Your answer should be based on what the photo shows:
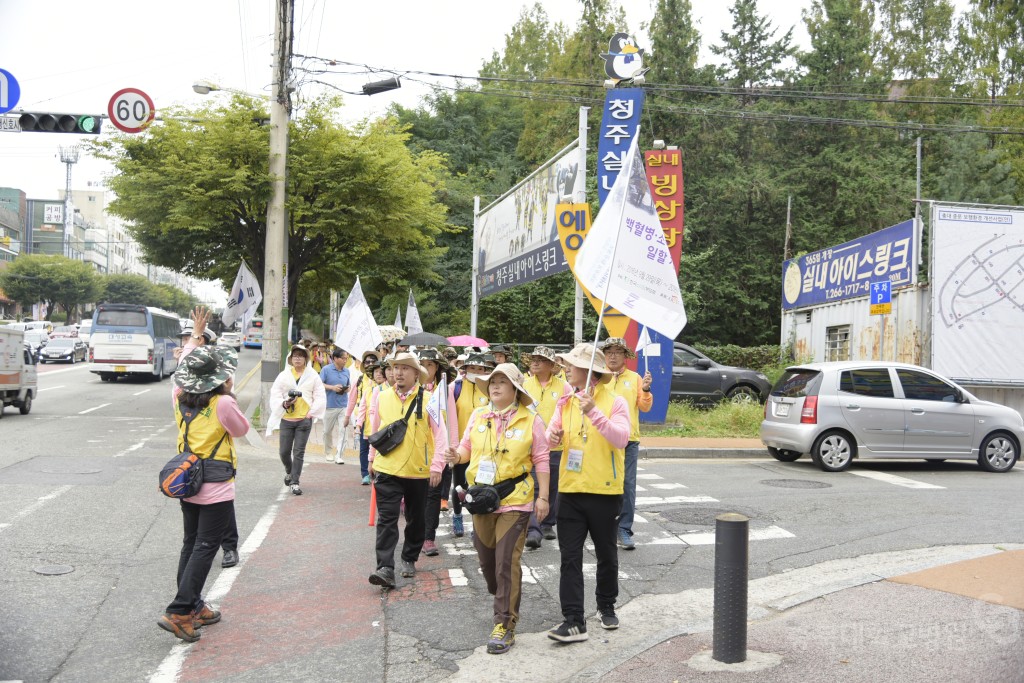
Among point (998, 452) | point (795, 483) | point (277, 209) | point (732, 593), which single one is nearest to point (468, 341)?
point (277, 209)

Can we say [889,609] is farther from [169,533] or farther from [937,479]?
[937,479]

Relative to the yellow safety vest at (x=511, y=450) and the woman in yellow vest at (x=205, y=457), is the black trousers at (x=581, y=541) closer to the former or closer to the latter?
the yellow safety vest at (x=511, y=450)

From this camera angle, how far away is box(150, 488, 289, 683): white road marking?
492cm

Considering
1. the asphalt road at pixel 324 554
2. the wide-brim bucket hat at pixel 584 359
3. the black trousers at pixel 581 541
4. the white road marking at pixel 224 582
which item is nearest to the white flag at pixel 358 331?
the asphalt road at pixel 324 554

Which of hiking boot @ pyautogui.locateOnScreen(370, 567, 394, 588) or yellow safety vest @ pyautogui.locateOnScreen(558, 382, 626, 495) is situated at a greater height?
yellow safety vest @ pyautogui.locateOnScreen(558, 382, 626, 495)

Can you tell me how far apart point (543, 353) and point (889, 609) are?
3.37 m

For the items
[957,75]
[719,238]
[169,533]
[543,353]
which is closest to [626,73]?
[543,353]

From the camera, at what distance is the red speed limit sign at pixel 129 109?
16125 millimetres

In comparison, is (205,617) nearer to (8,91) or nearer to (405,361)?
(405,361)

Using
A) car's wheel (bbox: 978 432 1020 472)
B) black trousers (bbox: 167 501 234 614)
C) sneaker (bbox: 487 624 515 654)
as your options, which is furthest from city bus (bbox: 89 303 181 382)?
sneaker (bbox: 487 624 515 654)

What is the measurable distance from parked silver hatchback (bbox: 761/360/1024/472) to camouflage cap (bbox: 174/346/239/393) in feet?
31.3

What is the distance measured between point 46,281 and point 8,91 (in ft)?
255

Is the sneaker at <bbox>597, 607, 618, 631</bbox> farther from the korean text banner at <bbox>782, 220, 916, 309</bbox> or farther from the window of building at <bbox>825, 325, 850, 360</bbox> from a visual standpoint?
the window of building at <bbox>825, 325, 850, 360</bbox>

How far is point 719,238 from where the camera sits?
34.8 metres
